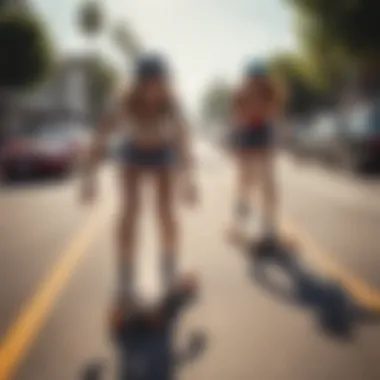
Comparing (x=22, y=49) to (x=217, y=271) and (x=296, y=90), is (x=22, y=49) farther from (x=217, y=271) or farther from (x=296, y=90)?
(x=217, y=271)

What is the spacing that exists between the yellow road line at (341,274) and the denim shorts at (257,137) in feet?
3.86

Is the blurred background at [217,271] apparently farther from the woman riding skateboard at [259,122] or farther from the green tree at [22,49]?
the green tree at [22,49]

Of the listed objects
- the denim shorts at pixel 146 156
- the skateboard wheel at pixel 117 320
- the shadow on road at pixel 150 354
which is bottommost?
the skateboard wheel at pixel 117 320

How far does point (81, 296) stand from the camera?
5648 millimetres

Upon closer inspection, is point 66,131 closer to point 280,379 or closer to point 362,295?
point 362,295

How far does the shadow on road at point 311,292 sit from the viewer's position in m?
4.83

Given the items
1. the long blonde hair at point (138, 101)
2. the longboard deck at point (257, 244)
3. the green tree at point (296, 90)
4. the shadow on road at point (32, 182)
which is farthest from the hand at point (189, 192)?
the green tree at point (296, 90)

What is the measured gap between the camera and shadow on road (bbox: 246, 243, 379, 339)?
4.83 meters

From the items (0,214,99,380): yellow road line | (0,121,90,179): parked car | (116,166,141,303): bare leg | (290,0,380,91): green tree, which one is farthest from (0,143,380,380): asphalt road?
(290,0,380,91): green tree

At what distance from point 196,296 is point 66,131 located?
52.2ft

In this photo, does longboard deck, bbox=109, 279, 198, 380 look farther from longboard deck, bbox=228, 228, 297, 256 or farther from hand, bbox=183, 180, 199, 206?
longboard deck, bbox=228, 228, 297, 256

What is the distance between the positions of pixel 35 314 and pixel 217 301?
128cm

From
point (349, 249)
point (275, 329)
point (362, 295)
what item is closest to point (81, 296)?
point (275, 329)

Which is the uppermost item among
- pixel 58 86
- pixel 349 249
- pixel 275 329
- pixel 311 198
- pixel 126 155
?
pixel 126 155
